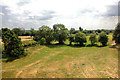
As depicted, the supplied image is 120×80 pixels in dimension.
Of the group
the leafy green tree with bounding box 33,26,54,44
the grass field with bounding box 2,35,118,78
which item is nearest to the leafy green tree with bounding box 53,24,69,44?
the leafy green tree with bounding box 33,26,54,44

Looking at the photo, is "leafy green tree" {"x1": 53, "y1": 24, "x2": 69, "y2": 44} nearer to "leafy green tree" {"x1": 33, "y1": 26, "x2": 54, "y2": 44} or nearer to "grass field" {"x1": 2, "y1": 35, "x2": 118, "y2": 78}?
"leafy green tree" {"x1": 33, "y1": 26, "x2": 54, "y2": 44}

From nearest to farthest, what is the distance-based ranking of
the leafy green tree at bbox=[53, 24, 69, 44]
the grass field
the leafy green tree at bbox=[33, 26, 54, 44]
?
the grass field
the leafy green tree at bbox=[53, 24, 69, 44]
the leafy green tree at bbox=[33, 26, 54, 44]

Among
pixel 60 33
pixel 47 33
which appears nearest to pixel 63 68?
pixel 60 33

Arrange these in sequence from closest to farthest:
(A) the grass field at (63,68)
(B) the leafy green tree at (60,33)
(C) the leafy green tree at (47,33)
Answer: (A) the grass field at (63,68) < (B) the leafy green tree at (60,33) < (C) the leafy green tree at (47,33)

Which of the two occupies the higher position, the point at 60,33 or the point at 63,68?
the point at 60,33

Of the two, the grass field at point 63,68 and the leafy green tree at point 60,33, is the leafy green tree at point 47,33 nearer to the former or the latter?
the leafy green tree at point 60,33

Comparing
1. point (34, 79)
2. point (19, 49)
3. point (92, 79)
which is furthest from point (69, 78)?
point (19, 49)

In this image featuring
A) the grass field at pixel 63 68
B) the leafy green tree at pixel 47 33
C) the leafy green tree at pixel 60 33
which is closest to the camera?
the grass field at pixel 63 68

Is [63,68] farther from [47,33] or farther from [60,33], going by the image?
[47,33]

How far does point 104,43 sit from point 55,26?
2959 centimetres

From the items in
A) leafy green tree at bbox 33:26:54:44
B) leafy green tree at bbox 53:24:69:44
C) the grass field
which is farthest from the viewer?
leafy green tree at bbox 33:26:54:44

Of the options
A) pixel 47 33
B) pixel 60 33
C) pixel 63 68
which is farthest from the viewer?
pixel 47 33

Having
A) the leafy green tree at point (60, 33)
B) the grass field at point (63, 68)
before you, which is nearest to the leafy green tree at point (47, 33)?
the leafy green tree at point (60, 33)

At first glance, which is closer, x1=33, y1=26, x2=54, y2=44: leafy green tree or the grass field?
the grass field
